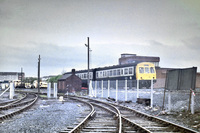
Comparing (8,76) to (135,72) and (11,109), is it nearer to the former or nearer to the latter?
(135,72)

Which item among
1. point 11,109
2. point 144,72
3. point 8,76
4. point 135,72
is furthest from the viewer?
point 8,76

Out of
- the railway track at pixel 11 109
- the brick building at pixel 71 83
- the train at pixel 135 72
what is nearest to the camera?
the railway track at pixel 11 109

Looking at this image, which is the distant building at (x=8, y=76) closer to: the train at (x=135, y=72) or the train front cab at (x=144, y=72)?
the train at (x=135, y=72)

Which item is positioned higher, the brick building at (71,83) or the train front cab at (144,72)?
the train front cab at (144,72)

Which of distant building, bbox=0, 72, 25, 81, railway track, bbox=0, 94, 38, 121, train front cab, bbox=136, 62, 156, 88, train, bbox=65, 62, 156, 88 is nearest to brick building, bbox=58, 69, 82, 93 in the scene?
train, bbox=65, 62, 156, 88

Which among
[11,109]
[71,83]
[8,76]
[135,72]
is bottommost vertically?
[11,109]

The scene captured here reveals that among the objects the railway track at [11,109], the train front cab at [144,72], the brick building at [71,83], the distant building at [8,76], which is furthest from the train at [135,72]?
Result: the distant building at [8,76]

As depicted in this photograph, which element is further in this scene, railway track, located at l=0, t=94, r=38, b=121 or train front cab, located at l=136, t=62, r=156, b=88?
train front cab, located at l=136, t=62, r=156, b=88

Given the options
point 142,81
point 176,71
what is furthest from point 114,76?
point 176,71

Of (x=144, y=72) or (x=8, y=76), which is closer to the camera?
(x=144, y=72)

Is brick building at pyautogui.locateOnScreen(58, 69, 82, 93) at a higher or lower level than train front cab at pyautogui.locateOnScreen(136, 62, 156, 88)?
lower

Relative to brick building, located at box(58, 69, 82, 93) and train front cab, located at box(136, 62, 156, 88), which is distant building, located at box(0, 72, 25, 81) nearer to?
brick building, located at box(58, 69, 82, 93)

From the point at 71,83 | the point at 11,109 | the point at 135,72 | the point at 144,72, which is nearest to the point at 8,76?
the point at 71,83

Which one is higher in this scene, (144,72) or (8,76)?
(144,72)
